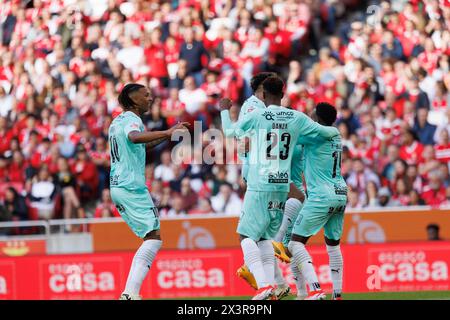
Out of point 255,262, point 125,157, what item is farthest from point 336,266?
point 125,157

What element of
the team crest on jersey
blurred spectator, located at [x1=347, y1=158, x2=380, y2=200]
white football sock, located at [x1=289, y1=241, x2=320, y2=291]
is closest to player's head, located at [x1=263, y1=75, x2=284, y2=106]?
the team crest on jersey

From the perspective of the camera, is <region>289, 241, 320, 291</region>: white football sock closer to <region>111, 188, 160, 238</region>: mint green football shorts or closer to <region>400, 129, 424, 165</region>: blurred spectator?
<region>111, 188, 160, 238</region>: mint green football shorts

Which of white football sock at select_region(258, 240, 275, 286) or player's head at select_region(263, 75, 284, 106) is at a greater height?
player's head at select_region(263, 75, 284, 106)

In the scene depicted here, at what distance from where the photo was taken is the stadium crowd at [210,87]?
20.6m

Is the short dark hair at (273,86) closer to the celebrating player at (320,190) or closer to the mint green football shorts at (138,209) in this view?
the celebrating player at (320,190)

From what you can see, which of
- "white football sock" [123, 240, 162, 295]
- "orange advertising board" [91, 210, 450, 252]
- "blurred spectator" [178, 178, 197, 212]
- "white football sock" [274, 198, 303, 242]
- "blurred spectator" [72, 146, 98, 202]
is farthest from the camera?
"blurred spectator" [72, 146, 98, 202]

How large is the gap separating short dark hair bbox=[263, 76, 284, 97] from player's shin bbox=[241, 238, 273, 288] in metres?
1.71

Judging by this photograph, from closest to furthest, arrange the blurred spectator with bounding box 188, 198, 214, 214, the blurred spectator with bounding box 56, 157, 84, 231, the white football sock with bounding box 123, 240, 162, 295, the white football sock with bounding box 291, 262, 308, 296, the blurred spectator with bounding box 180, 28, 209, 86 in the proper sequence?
the white football sock with bounding box 123, 240, 162, 295 → the white football sock with bounding box 291, 262, 308, 296 → the blurred spectator with bounding box 188, 198, 214, 214 → the blurred spectator with bounding box 56, 157, 84, 231 → the blurred spectator with bounding box 180, 28, 209, 86

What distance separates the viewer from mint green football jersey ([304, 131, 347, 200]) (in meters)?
13.5

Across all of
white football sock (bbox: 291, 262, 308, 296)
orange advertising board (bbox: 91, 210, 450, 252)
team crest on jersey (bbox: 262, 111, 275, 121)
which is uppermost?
team crest on jersey (bbox: 262, 111, 275, 121)

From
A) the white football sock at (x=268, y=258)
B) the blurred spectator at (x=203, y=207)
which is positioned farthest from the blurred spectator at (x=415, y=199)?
the white football sock at (x=268, y=258)

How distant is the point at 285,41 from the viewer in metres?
23.5

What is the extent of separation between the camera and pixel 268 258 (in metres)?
13.1

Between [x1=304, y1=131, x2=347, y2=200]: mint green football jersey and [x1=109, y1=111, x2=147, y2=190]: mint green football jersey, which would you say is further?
[x1=304, y1=131, x2=347, y2=200]: mint green football jersey
